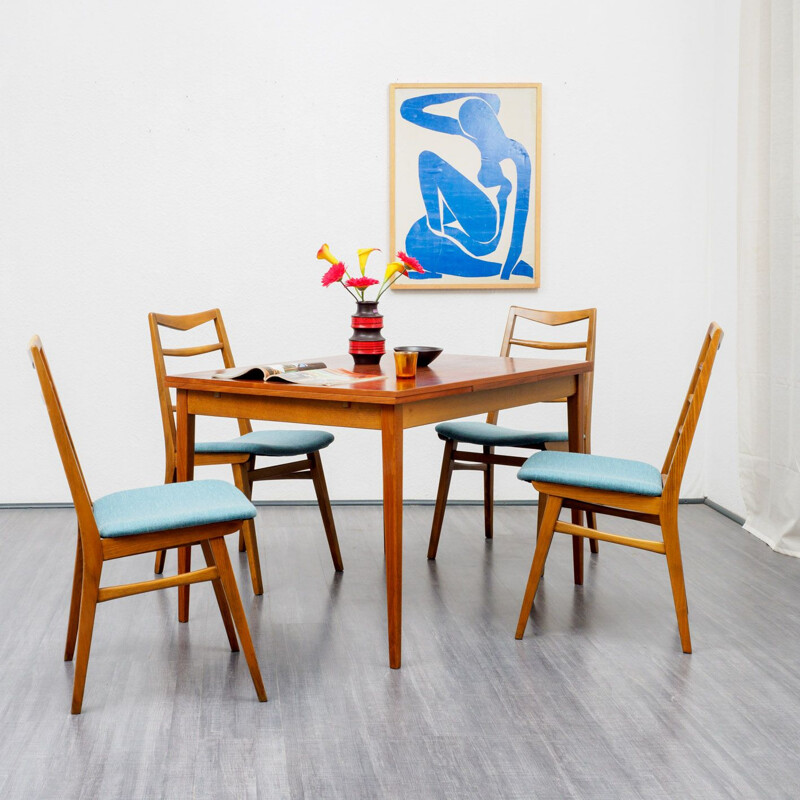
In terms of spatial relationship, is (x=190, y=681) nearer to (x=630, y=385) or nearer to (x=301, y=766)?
(x=301, y=766)

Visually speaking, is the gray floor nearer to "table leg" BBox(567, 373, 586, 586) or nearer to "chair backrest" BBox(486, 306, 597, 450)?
"table leg" BBox(567, 373, 586, 586)

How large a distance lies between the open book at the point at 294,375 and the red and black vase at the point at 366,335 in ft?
0.75

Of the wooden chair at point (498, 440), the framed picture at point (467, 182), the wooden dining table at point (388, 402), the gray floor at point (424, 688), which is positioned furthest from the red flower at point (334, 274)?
the framed picture at point (467, 182)

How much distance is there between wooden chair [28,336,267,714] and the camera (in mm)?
1882

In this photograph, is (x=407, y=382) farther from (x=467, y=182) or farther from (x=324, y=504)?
(x=467, y=182)

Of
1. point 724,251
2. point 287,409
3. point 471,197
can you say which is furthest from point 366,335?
point 724,251

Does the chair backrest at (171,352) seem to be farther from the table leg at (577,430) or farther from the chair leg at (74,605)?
the table leg at (577,430)

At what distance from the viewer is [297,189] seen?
388 cm

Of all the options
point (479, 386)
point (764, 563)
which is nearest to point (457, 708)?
point (479, 386)

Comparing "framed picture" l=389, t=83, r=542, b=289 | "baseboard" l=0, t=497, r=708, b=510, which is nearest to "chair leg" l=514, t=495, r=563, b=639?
"baseboard" l=0, t=497, r=708, b=510

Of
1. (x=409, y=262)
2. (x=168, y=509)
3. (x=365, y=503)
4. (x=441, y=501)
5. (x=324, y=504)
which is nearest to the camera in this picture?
(x=168, y=509)

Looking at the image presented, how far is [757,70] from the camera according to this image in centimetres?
337

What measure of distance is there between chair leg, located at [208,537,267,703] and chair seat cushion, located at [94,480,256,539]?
3.0 inches

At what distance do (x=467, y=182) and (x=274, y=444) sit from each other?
1647 mm
